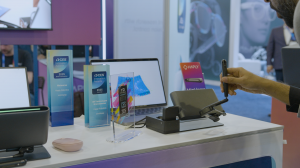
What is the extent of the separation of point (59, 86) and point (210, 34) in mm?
8231

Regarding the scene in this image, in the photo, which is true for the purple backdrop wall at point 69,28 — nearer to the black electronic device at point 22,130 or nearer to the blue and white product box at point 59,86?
the blue and white product box at point 59,86

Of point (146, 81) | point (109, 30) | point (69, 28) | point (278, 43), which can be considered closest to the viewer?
point (146, 81)

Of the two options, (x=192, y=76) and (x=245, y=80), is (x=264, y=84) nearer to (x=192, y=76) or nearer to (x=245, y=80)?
(x=245, y=80)

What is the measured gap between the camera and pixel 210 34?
9148 millimetres

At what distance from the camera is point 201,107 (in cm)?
153

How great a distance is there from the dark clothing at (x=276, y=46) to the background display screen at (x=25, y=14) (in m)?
3.62

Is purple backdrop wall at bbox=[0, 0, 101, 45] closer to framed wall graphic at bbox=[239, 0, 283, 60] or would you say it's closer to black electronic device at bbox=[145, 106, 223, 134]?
black electronic device at bbox=[145, 106, 223, 134]

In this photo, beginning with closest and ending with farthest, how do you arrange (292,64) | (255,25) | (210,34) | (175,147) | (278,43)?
(175,147) < (292,64) < (278,43) < (255,25) < (210,34)

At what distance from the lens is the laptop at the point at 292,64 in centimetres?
212

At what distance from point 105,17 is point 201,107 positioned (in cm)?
225

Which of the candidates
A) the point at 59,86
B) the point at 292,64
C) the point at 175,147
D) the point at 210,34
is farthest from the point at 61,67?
the point at 210,34

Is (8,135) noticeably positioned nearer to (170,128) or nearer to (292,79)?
(170,128)

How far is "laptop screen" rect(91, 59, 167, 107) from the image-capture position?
1647 mm

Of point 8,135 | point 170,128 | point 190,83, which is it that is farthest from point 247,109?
point 8,135
